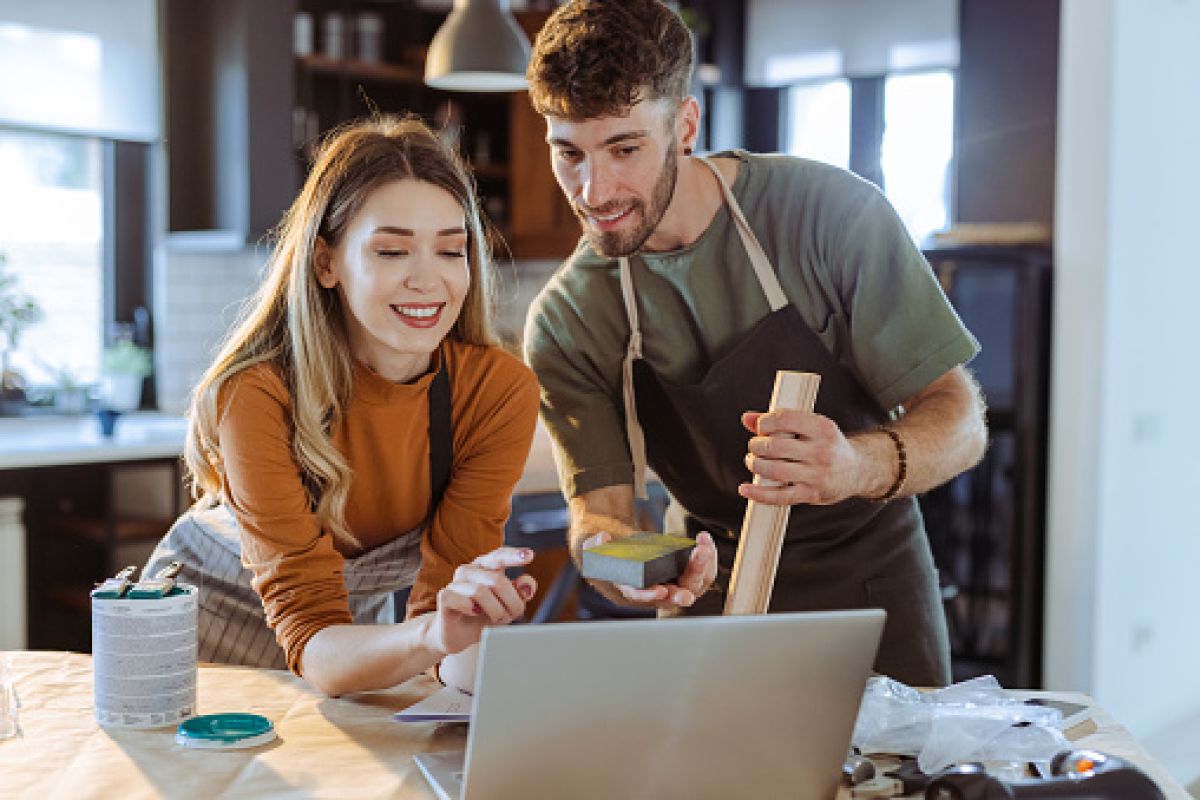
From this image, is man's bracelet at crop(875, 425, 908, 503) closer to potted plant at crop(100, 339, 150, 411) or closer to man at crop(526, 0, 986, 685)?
man at crop(526, 0, 986, 685)

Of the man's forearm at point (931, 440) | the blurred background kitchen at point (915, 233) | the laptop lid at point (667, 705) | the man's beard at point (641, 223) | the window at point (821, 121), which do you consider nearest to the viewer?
the laptop lid at point (667, 705)

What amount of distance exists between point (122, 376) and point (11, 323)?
0.41 m

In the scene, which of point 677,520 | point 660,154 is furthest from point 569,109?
point 677,520

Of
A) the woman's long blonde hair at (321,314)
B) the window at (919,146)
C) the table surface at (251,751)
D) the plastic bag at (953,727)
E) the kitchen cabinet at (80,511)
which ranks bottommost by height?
the kitchen cabinet at (80,511)

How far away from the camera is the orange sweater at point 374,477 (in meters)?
1.73

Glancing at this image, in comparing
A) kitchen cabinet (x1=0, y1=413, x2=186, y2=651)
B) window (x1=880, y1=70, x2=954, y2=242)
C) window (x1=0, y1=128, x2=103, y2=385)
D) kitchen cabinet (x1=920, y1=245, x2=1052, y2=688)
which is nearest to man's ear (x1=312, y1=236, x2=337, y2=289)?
kitchen cabinet (x1=0, y1=413, x2=186, y2=651)

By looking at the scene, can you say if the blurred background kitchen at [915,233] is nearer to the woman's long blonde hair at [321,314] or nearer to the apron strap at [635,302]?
the apron strap at [635,302]

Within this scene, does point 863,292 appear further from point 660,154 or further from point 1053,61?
Result: point 1053,61

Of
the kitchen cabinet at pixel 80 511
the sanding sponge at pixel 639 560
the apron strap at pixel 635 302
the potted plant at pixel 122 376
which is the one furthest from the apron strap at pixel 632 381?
the potted plant at pixel 122 376

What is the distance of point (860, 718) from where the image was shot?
142 centimetres

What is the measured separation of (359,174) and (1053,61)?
9.64 feet

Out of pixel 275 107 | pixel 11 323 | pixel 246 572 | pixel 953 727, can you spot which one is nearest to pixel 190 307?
pixel 11 323

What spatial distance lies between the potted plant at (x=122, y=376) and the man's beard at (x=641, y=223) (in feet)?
11.0

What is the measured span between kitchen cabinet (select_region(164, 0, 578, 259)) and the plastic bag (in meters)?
3.21
